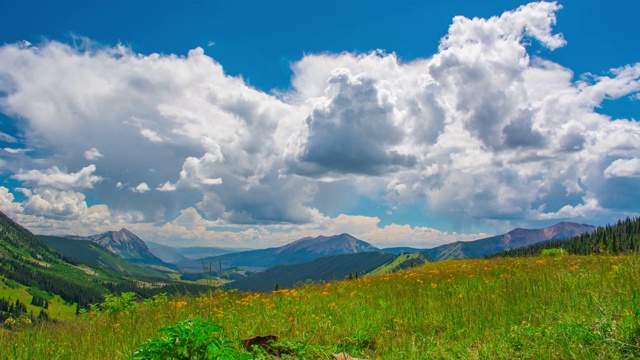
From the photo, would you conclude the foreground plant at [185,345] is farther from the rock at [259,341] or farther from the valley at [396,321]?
the rock at [259,341]

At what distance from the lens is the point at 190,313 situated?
8508 millimetres

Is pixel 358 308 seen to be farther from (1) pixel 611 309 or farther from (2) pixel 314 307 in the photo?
(1) pixel 611 309

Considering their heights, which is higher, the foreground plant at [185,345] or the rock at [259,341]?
the foreground plant at [185,345]

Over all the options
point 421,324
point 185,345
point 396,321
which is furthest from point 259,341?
point 421,324

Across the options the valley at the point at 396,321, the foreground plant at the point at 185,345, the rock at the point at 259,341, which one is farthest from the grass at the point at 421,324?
the foreground plant at the point at 185,345

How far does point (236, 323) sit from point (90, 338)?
2.53m

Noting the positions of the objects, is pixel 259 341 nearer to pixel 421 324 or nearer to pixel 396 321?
pixel 396 321

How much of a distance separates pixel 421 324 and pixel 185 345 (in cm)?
459

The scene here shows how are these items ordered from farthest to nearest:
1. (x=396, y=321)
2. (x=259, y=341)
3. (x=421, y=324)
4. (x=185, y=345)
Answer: (x=396, y=321)
(x=421, y=324)
(x=259, y=341)
(x=185, y=345)

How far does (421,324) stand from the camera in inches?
282

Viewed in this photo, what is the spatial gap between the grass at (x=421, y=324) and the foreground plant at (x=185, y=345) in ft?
5.15

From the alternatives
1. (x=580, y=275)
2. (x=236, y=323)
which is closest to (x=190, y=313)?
(x=236, y=323)

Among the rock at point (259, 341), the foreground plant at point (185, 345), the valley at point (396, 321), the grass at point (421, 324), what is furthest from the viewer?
the rock at point (259, 341)

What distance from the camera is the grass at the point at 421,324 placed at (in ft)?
16.0
